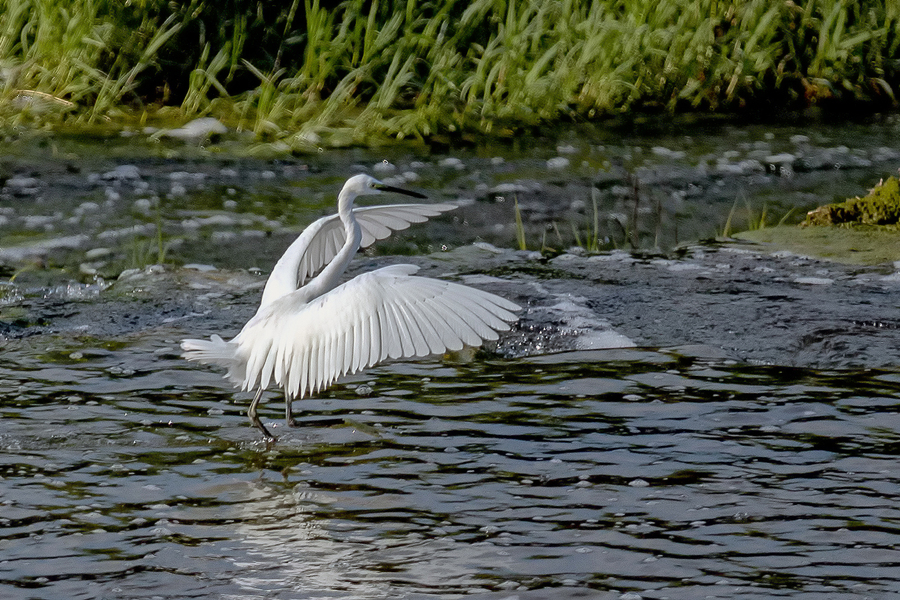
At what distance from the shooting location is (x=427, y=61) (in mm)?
10305

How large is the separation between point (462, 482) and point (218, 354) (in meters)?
Answer: 1.08

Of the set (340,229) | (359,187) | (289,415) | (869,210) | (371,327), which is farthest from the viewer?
(869,210)

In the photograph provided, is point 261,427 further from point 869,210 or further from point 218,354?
point 869,210

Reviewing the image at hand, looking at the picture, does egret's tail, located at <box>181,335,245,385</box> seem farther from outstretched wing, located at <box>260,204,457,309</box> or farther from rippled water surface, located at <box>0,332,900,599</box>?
outstretched wing, located at <box>260,204,457,309</box>

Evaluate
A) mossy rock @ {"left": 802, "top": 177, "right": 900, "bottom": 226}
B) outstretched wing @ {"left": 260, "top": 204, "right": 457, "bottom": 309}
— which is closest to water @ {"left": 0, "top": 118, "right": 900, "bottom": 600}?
outstretched wing @ {"left": 260, "top": 204, "right": 457, "bottom": 309}

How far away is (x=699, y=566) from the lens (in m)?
3.31

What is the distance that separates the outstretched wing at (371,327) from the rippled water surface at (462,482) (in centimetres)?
34

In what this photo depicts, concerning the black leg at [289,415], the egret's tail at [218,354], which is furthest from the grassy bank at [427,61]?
the egret's tail at [218,354]

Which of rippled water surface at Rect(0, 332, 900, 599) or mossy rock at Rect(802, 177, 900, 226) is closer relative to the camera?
rippled water surface at Rect(0, 332, 900, 599)

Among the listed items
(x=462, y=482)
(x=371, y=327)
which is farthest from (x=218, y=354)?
(x=462, y=482)

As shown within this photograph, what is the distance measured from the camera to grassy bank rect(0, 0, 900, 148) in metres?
9.84

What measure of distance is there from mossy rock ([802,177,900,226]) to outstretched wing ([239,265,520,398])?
11.7ft

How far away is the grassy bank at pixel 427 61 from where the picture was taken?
32.3 ft

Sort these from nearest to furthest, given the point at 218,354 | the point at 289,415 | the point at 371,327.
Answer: the point at 371,327
the point at 218,354
the point at 289,415
